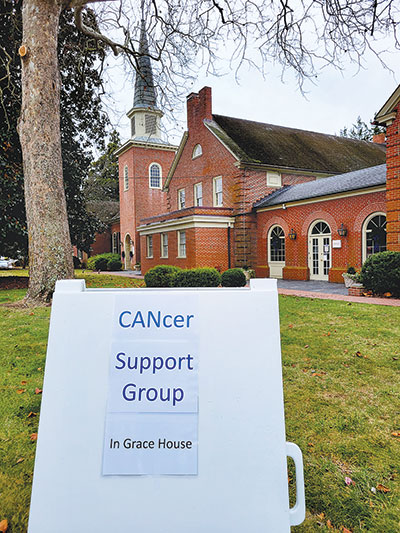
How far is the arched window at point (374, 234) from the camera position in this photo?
14730mm

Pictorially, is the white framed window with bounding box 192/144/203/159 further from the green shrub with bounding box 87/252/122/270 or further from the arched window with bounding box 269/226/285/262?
the green shrub with bounding box 87/252/122/270

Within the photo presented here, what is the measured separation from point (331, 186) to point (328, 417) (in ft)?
51.4

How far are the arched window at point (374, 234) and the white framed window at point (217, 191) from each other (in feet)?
32.0

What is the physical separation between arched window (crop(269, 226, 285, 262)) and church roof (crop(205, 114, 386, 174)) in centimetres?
407

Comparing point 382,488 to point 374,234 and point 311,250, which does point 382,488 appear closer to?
point 374,234

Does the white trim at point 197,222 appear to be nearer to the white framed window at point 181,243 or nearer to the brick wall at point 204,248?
the brick wall at point 204,248

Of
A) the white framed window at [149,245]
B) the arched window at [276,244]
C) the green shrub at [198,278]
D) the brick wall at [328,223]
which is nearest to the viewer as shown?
the green shrub at [198,278]

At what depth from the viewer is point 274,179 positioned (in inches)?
871

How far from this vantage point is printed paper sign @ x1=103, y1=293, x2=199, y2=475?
1407 millimetres

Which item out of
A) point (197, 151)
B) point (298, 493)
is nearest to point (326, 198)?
point (197, 151)

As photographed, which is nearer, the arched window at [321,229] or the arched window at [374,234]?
the arched window at [374,234]

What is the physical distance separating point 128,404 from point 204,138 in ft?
78.2

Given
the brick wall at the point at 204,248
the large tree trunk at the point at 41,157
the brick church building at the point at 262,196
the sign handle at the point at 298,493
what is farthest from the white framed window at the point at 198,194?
the sign handle at the point at 298,493

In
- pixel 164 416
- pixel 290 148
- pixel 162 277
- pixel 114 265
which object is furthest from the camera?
pixel 114 265
